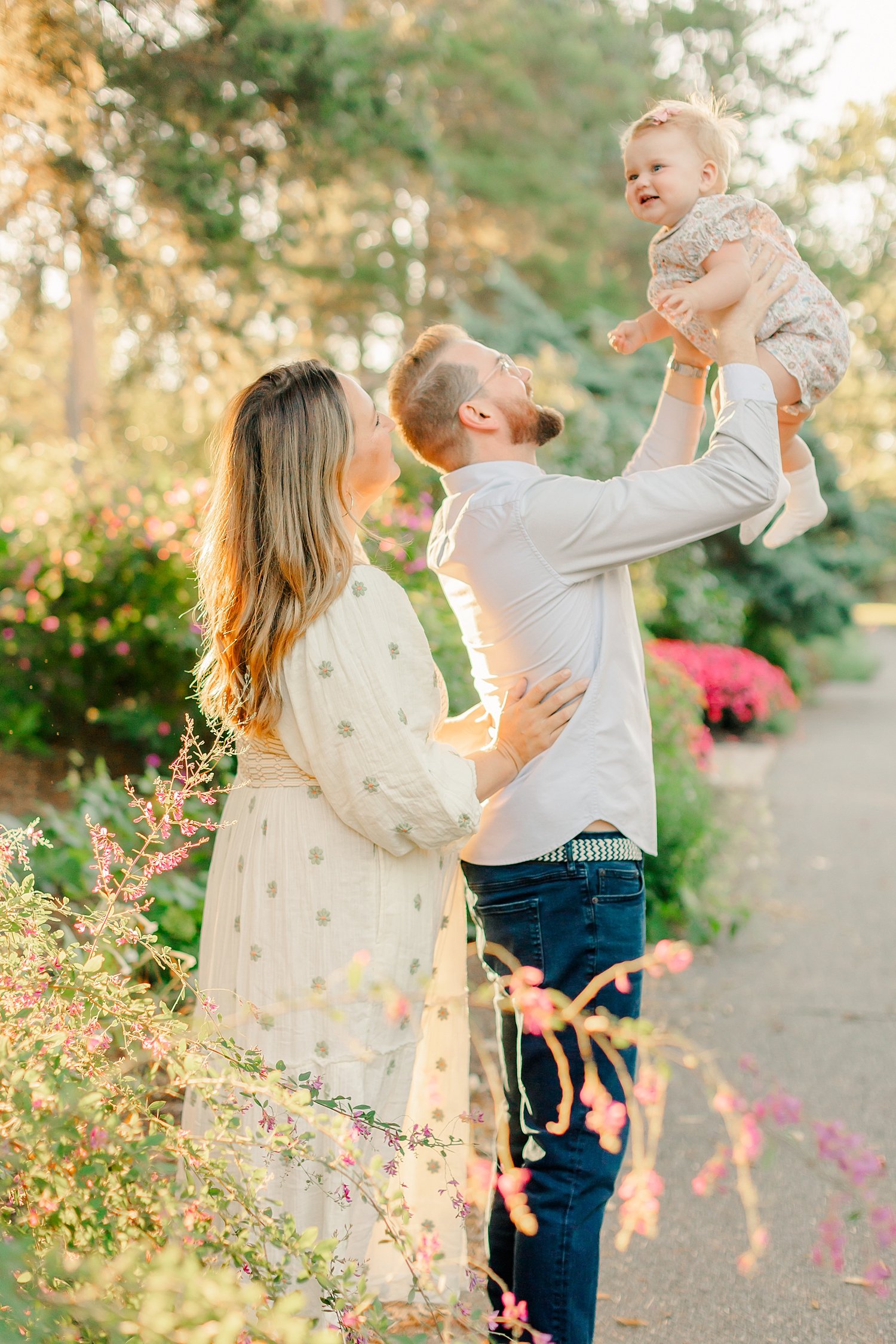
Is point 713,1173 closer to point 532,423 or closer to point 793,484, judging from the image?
point 532,423

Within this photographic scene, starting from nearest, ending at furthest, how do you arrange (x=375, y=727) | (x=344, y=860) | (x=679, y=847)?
(x=375, y=727) < (x=344, y=860) < (x=679, y=847)

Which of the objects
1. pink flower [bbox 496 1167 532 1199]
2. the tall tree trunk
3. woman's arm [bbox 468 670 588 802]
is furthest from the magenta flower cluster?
the tall tree trunk

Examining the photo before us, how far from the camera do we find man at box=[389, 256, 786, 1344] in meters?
2.12

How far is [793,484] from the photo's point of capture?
2.82 m

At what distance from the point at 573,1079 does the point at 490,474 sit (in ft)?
3.93

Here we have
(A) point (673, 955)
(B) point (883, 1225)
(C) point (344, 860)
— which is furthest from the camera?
(C) point (344, 860)

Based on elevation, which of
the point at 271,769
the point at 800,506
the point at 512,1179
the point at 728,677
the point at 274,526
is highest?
the point at 728,677

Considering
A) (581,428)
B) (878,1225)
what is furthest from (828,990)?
(581,428)

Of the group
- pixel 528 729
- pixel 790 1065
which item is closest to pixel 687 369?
pixel 528 729

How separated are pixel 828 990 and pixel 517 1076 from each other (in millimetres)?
3571

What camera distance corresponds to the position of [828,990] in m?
5.38

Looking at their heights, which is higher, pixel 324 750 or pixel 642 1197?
pixel 324 750

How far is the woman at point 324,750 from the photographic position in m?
2.05

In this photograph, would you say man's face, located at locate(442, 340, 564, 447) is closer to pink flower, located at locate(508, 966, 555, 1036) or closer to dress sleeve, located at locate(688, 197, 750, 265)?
dress sleeve, located at locate(688, 197, 750, 265)
